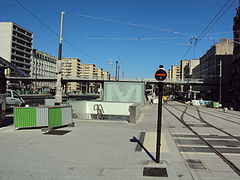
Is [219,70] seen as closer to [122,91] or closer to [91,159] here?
[122,91]

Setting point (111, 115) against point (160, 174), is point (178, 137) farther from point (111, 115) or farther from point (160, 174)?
point (111, 115)

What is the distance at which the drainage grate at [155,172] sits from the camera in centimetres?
532

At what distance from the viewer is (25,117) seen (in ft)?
34.5

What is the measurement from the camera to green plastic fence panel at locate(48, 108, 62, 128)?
418 inches

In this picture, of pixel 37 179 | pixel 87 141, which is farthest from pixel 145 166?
pixel 87 141

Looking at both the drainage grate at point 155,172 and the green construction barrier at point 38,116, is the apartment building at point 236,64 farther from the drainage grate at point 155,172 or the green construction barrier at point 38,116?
the drainage grate at point 155,172

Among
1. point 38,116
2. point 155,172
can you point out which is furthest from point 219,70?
point 155,172

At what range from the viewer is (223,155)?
7145 mm

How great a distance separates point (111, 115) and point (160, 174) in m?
13.1

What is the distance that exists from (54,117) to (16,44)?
313 feet

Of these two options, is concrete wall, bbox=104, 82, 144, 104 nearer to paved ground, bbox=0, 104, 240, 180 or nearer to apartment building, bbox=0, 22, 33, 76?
paved ground, bbox=0, 104, 240, 180

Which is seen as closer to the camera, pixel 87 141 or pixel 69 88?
pixel 87 141

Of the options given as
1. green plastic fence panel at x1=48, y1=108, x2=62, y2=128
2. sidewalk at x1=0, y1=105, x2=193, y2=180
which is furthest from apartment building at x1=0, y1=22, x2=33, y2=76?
sidewalk at x1=0, y1=105, x2=193, y2=180

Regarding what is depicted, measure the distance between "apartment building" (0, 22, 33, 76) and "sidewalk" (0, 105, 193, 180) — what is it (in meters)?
92.6
